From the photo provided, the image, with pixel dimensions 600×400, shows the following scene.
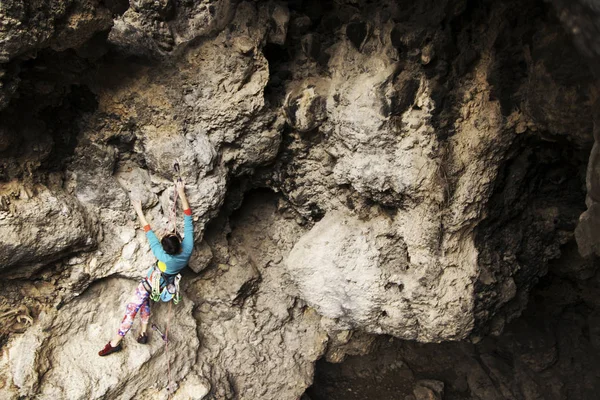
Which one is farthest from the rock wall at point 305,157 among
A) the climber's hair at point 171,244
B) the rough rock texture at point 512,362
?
the rough rock texture at point 512,362

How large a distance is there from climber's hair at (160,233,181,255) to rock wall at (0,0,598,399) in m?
0.28

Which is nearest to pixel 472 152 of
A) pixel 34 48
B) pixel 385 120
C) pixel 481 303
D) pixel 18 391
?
pixel 385 120

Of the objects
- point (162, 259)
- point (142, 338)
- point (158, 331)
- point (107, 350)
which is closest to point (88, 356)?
point (107, 350)

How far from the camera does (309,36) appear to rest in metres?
2.62

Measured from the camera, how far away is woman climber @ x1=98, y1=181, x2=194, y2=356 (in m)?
2.64

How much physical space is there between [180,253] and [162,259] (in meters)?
0.11

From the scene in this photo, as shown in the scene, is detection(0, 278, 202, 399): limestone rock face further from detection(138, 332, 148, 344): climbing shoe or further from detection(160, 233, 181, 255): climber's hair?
detection(160, 233, 181, 255): climber's hair

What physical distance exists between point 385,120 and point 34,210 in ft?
6.51

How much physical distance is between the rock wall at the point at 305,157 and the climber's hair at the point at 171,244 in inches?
11.0

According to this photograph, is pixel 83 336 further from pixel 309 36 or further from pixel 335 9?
pixel 335 9

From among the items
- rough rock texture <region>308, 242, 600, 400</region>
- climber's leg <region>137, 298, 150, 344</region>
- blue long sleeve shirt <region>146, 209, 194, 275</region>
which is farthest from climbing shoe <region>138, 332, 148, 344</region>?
rough rock texture <region>308, 242, 600, 400</region>

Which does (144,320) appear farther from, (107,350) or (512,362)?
(512,362)

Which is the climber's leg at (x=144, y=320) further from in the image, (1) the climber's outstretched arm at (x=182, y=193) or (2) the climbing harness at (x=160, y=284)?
(1) the climber's outstretched arm at (x=182, y=193)

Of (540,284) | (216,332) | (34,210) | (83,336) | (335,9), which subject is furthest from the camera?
(540,284)
